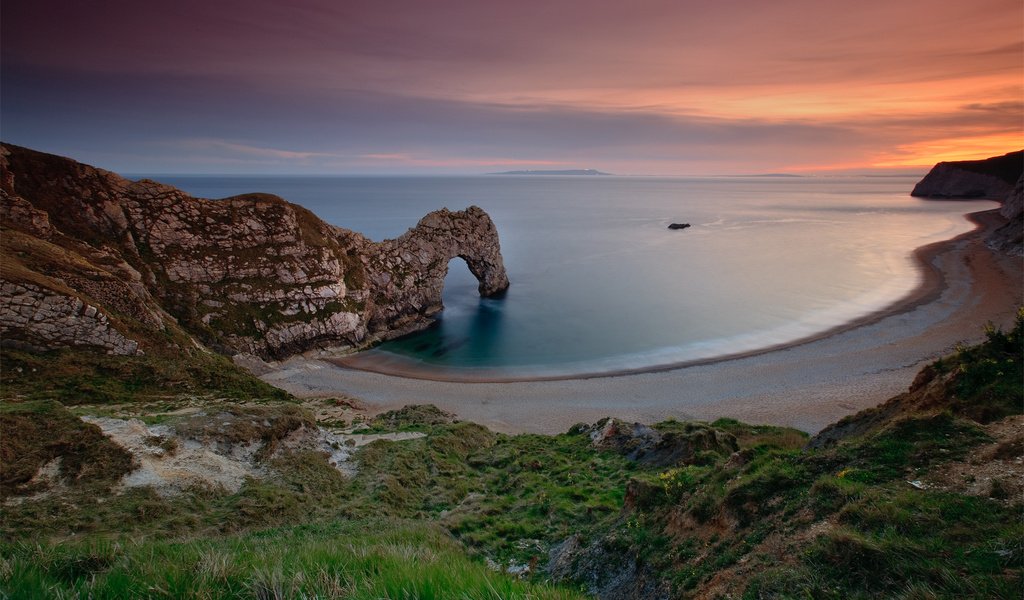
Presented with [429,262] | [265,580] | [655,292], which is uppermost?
[429,262]

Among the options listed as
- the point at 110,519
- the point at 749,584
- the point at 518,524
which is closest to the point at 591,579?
the point at 749,584

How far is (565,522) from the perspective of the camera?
41.0ft

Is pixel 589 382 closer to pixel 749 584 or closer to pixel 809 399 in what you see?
pixel 809 399

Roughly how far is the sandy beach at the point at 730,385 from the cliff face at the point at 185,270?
526 centimetres

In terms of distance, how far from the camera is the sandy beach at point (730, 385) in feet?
94.6

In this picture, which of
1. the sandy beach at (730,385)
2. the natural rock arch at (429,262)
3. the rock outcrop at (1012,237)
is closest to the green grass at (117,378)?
the sandy beach at (730,385)

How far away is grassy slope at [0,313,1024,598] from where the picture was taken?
11.9 ft

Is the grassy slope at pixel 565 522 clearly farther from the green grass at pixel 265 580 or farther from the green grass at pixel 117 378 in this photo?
the green grass at pixel 117 378

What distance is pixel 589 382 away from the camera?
3531 cm

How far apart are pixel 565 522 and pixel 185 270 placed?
3800cm

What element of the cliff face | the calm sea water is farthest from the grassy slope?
the calm sea water

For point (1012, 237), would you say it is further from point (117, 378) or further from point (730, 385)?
point (117, 378)

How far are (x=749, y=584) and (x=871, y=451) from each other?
398 cm

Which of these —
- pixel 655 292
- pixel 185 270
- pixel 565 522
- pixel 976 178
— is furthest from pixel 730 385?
pixel 976 178
